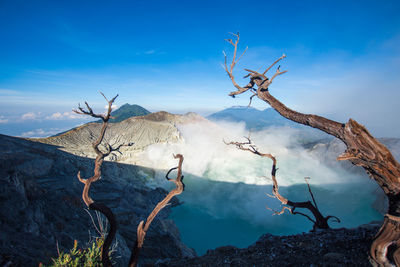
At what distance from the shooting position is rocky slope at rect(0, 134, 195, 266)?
4812mm

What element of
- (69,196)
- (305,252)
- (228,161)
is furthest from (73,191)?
(228,161)

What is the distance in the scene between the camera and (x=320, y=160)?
31.5 meters

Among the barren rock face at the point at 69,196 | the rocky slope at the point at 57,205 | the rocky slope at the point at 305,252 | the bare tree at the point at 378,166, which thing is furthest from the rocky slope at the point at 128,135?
the bare tree at the point at 378,166

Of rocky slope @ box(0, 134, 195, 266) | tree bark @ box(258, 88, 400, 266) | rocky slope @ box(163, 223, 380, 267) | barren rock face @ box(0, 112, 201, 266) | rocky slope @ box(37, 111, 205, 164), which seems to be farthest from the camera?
rocky slope @ box(37, 111, 205, 164)

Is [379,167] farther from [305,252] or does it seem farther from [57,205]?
[57,205]

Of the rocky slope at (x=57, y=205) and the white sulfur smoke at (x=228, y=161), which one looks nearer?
the rocky slope at (x=57, y=205)

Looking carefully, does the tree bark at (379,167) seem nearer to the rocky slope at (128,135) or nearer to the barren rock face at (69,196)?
the barren rock face at (69,196)

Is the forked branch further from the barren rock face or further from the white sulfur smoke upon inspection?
the white sulfur smoke

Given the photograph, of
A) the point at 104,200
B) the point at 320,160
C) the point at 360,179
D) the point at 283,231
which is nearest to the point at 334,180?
the point at 360,179

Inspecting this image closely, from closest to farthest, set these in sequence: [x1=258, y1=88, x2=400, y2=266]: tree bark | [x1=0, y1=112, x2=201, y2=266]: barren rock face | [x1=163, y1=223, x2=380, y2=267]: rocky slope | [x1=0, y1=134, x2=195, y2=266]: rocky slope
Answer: [x1=258, y1=88, x2=400, y2=266]: tree bark, [x1=163, y1=223, x2=380, y2=267]: rocky slope, [x1=0, y1=134, x2=195, y2=266]: rocky slope, [x1=0, y1=112, x2=201, y2=266]: barren rock face

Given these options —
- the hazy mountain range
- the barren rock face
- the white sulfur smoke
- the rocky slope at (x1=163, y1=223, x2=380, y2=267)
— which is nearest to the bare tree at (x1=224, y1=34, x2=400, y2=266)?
the rocky slope at (x1=163, y1=223, x2=380, y2=267)

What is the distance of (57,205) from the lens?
9.48 m

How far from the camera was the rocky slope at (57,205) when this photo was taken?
481cm

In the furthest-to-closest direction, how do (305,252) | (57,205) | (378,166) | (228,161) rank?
(228,161) → (57,205) → (305,252) → (378,166)
